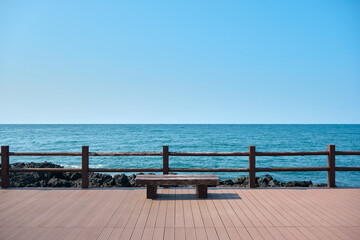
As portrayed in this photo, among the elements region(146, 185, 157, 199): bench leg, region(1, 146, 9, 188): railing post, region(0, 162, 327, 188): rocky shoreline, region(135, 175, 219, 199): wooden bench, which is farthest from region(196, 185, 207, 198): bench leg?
region(0, 162, 327, 188): rocky shoreline

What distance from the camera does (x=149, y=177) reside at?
6.61 metres

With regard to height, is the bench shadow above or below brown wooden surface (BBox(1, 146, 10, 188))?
below

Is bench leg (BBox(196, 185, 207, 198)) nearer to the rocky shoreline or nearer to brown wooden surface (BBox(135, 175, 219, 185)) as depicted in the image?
brown wooden surface (BBox(135, 175, 219, 185))

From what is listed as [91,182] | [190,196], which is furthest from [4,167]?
[91,182]

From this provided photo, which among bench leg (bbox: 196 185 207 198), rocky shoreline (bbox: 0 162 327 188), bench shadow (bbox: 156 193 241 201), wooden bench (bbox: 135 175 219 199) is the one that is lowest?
rocky shoreline (bbox: 0 162 327 188)

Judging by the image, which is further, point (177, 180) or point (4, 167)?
point (4, 167)

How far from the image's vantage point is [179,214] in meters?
5.36

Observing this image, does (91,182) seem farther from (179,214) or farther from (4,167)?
(179,214)

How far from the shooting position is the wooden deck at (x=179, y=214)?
443 centimetres

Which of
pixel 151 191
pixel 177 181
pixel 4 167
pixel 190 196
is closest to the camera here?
pixel 177 181

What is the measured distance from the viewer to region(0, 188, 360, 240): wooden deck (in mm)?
4430

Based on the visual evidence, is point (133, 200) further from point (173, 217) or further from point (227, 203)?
point (227, 203)

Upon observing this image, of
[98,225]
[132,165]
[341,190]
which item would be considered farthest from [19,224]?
[132,165]

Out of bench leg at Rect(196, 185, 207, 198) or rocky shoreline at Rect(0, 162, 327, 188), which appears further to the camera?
rocky shoreline at Rect(0, 162, 327, 188)
